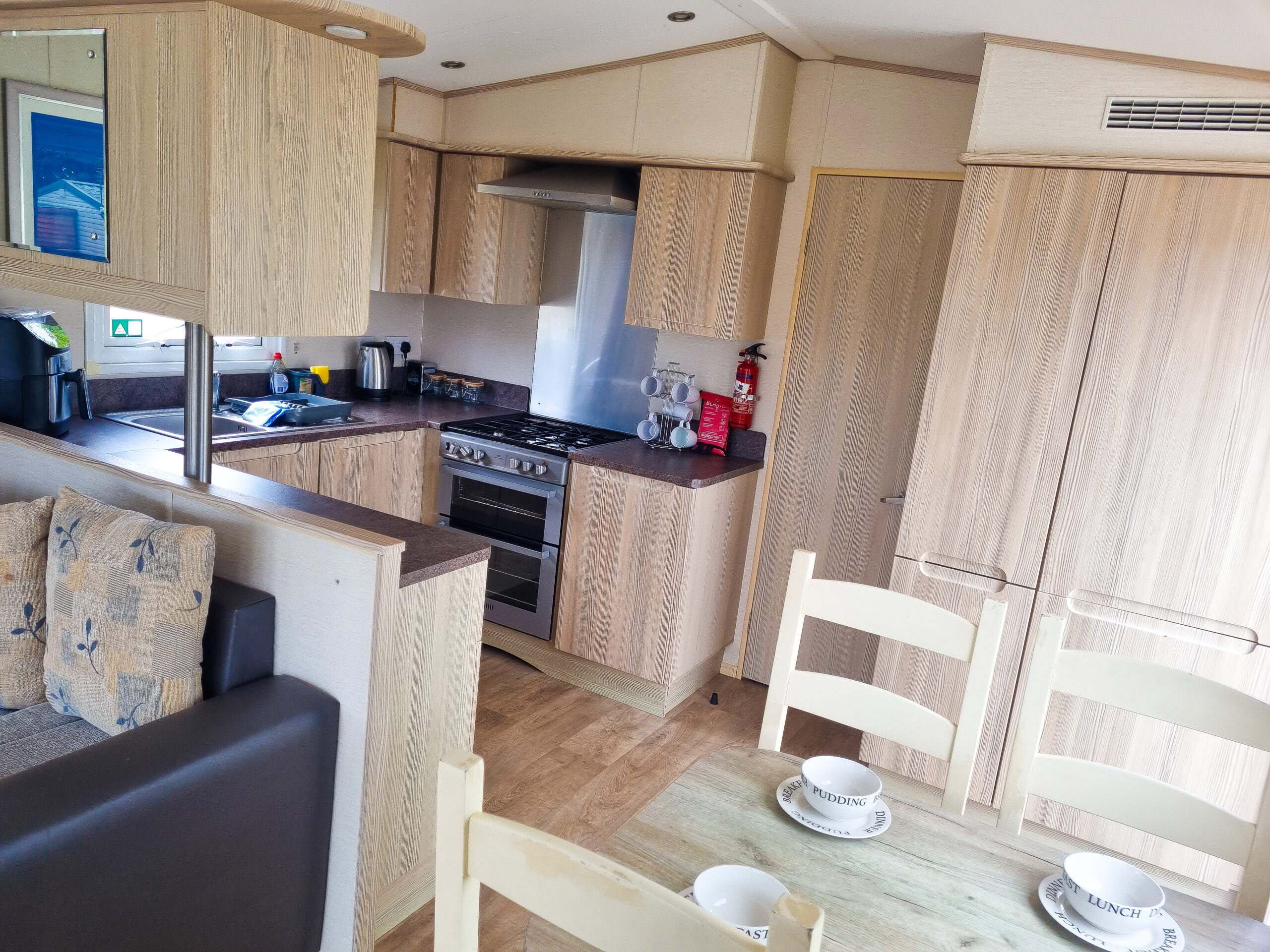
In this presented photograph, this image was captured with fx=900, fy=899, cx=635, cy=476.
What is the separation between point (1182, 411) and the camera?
236 centimetres

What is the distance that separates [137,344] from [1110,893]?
352 centimetres

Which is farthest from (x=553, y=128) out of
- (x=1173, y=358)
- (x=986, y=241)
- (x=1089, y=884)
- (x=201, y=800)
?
(x=1089, y=884)

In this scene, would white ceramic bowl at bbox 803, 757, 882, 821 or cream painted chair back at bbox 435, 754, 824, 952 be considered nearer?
cream painted chair back at bbox 435, 754, 824, 952

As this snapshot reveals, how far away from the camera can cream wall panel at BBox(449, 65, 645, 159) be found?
137 inches

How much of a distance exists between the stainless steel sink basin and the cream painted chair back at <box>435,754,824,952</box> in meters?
2.58

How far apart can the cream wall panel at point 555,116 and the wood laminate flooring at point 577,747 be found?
2.08 meters

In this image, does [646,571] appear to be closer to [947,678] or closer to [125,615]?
[947,678]

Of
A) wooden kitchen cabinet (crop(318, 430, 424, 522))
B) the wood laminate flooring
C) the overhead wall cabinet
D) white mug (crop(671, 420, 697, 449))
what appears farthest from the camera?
white mug (crop(671, 420, 697, 449))

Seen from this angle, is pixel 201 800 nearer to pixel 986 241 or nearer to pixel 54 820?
pixel 54 820

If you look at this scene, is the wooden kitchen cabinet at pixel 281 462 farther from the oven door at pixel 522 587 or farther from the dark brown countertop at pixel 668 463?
the dark brown countertop at pixel 668 463

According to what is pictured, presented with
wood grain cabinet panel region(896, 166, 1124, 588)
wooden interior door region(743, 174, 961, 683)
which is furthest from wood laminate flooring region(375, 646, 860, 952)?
wood grain cabinet panel region(896, 166, 1124, 588)

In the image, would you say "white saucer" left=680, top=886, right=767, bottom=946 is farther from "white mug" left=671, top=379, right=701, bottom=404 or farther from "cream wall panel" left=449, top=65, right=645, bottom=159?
"cream wall panel" left=449, top=65, right=645, bottom=159

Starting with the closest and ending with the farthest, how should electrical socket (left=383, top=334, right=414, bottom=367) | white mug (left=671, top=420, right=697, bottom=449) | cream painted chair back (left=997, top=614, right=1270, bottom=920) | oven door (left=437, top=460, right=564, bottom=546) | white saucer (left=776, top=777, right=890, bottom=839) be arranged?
white saucer (left=776, top=777, right=890, bottom=839)
cream painted chair back (left=997, top=614, right=1270, bottom=920)
oven door (left=437, top=460, right=564, bottom=546)
white mug (left=671, top=420, right=697, bottom=449)
electrical socket (left=383, top=334, right=414, bottom=367)

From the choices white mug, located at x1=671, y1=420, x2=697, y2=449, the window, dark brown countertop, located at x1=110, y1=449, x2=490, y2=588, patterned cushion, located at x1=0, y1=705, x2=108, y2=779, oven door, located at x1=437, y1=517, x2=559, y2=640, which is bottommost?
oven door, located at x1=437, y1=517, x2=559, y2=640
